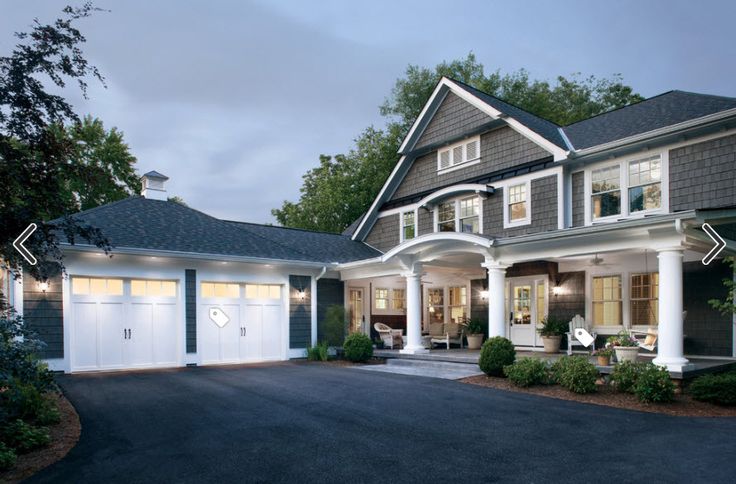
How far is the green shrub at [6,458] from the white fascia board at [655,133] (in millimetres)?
12818

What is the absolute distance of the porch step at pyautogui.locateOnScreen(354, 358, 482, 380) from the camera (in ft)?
40.0

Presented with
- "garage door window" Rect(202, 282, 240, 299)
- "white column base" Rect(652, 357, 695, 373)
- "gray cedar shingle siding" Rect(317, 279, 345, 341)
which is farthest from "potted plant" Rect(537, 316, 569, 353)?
"garage door window" Rect(202, 282, 240, 299)

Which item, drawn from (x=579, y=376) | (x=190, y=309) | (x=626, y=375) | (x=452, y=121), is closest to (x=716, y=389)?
(x=626, y=375)

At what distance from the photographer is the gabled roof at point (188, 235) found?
46.0 feet

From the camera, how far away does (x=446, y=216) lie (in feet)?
55.8

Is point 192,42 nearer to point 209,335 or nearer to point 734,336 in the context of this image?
point 209,335

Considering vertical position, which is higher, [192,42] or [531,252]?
[192,42]

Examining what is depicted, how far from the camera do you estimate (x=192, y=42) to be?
1703 centimetres

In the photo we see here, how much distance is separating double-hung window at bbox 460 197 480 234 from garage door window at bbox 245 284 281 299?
627 centimetres

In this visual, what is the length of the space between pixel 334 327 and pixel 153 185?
25.4 ft

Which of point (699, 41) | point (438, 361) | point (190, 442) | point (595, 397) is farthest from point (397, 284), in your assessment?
point (699, 41)

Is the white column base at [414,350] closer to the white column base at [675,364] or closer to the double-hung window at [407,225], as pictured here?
A: the double-hung window at [407,225]

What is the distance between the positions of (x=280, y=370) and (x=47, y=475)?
8.45 m

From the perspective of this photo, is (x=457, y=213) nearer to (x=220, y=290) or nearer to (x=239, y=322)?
(x=239, y=322)
